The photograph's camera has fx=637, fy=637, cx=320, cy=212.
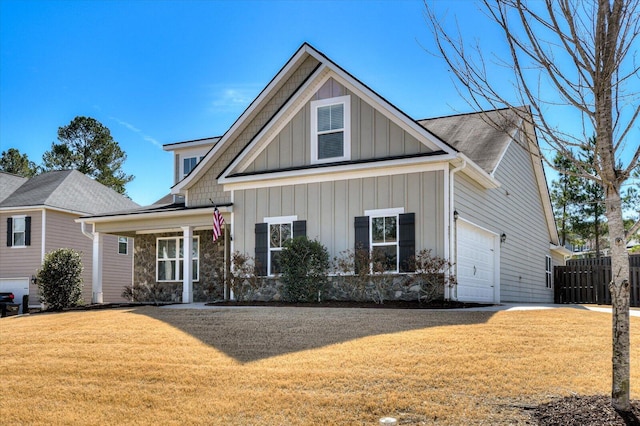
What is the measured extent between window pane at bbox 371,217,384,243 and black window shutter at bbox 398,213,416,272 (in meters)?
0.47

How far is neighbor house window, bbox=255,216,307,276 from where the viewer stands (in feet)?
52.7

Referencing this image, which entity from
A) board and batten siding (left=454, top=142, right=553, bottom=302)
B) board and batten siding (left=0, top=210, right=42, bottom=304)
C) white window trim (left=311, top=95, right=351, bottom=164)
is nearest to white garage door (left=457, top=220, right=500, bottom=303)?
board and batten siding (left=454, top=142, right=553, bottom=302)

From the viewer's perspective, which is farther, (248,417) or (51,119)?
(51,119)

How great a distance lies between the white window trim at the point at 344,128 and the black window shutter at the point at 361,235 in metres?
1.67

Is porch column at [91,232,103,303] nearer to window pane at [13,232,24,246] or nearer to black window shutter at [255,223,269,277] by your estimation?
black window shutter at [255,223,269,277]

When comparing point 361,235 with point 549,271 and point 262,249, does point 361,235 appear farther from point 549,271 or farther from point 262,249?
point 549,271

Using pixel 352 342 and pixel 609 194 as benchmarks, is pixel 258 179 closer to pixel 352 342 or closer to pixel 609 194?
pixel 352 342

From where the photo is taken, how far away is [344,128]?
1588 cm

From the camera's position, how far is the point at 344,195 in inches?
→ 607

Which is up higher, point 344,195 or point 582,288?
point 344,195

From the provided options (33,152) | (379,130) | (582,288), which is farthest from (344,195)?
(33,152)

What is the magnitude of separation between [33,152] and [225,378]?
41161 millimetres

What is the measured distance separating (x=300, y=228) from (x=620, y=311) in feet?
34.2

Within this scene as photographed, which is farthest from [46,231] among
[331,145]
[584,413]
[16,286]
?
[584,413]
